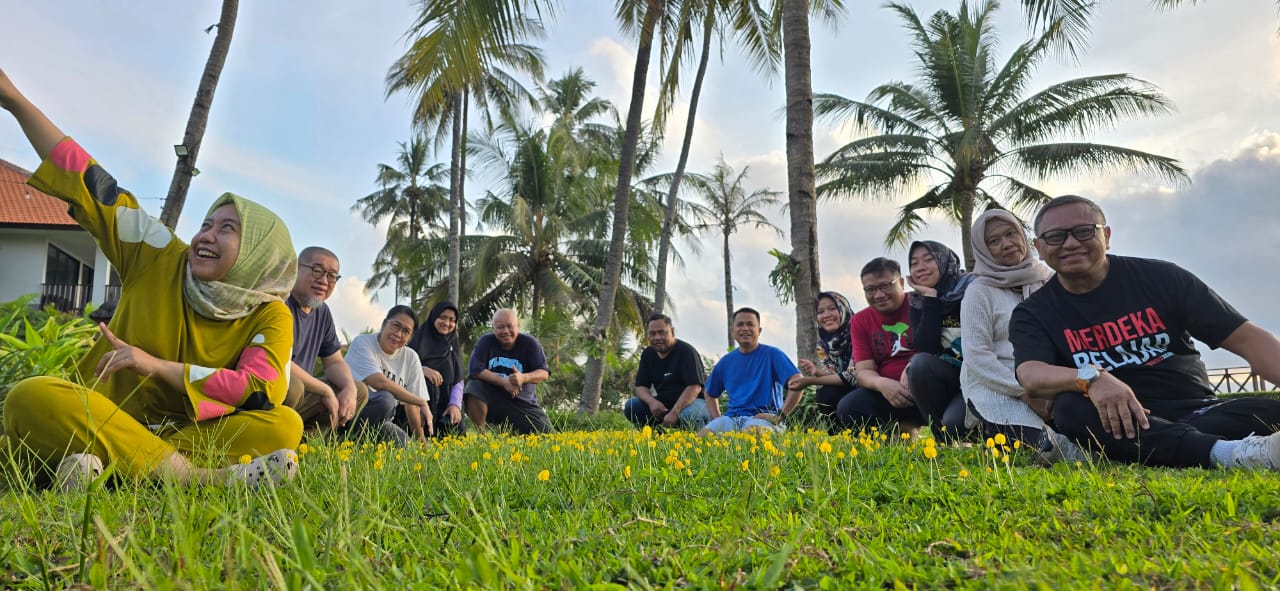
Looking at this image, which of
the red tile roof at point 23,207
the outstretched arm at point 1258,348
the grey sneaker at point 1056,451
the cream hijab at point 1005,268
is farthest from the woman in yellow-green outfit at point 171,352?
the red tile roof at point 23,207

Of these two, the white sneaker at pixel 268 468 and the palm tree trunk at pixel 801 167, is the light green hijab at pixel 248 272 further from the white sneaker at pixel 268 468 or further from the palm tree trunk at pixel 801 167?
the palm tree trunk at pixel 801 167

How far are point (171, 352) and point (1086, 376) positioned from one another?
3.92 m

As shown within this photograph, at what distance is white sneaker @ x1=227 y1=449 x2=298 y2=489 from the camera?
308cm

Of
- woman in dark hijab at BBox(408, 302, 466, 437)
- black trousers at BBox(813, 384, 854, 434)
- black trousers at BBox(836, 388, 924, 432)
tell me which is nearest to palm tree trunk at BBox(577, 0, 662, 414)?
woman in dark hijab at BBox(408, 302, 466, 437)

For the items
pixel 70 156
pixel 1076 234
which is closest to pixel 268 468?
pixel 70 156

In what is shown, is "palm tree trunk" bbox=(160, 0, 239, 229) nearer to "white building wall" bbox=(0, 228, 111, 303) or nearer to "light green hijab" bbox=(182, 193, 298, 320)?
"light green hijab" bbox=(182, 193, 298, 320)

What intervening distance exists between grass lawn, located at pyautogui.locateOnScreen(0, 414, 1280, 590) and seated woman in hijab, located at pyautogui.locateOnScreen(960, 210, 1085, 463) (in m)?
0.74

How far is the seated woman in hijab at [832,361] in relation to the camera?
6402 millimetres

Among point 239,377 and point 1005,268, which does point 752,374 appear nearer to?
point 1005,268

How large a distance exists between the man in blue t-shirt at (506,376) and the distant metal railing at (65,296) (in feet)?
58.3

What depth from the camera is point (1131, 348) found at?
365cm

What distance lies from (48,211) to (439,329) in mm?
18920

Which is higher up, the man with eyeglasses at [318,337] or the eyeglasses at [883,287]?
the eyeglasses at [883,287]

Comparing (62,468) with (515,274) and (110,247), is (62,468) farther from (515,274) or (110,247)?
(515,274)
